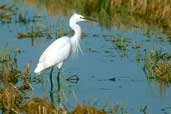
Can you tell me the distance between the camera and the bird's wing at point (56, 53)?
12055 millimetres

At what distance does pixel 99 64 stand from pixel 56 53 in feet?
4.08

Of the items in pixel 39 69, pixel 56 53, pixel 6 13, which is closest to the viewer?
pixel 39 69

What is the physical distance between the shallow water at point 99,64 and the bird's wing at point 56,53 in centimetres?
31

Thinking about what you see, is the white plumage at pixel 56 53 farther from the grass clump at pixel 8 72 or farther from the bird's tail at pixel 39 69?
the grass clump at pixel 8 72

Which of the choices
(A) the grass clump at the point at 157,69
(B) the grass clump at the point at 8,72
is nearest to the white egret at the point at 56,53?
(B) the grass clump at the point at 8,72

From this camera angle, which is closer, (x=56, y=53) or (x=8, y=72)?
(x=8, y=72)

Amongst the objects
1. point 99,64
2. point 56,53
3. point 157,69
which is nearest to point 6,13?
point 99,64

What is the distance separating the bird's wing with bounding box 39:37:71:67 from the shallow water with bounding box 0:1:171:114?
0.31 meters

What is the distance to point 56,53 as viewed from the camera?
12.2 m

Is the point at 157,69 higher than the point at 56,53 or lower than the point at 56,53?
lower

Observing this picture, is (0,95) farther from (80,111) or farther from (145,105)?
(145,105)

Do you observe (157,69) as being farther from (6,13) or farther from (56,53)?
(6,13)

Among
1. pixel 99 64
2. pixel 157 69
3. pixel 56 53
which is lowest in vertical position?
pixel 99 64

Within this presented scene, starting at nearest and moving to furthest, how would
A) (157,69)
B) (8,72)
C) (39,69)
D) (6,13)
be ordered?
(8,72) < (157,69) < (39,69) < (6,13)
